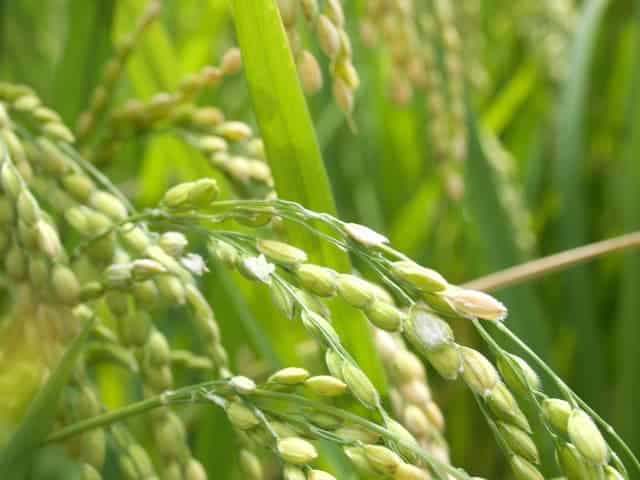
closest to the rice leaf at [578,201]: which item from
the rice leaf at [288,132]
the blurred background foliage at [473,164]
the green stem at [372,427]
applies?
the blurred background foliage at [473,164]

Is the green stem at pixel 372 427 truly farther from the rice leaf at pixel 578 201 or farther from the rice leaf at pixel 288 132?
the rice leaf at pixel 578 201

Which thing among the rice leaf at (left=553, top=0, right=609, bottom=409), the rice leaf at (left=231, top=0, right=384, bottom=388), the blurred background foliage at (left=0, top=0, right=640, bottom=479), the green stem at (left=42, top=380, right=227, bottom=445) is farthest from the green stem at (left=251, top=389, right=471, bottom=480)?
the rice leaf at (left=553, top=0, right=609, bottom=409)

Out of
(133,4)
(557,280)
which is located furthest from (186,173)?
(557,280)

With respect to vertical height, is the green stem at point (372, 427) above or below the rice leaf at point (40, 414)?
below

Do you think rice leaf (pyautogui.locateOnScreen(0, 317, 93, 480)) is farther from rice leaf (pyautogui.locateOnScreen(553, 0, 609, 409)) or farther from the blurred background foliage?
rice leaf (pyautogui.locateOnScreen(553, 0, 609, 409))

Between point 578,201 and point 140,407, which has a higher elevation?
point 140,407

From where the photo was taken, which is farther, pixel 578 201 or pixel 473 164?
pixel 578 201

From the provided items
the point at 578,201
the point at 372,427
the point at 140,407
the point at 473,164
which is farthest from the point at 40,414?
the point at 578,201

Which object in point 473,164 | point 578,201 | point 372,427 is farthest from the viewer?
point 578,201

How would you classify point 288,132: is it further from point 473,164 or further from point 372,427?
point 473,164

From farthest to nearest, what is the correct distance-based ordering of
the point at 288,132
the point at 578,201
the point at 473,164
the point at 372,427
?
the point at 578,201 < the point at 473,164 < the point at 288,132 < the point at 372,427
